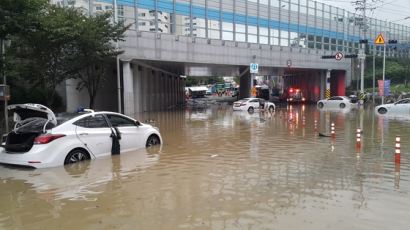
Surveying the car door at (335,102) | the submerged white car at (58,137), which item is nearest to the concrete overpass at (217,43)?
the car door at (335,102)

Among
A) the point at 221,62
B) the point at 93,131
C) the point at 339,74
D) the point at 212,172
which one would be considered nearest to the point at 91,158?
the point at 93,131

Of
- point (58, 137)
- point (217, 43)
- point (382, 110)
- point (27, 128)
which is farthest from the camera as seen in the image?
point (217, 43)

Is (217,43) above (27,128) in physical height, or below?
above

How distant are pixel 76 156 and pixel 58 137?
2.71ft

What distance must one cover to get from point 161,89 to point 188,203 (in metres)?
45.1

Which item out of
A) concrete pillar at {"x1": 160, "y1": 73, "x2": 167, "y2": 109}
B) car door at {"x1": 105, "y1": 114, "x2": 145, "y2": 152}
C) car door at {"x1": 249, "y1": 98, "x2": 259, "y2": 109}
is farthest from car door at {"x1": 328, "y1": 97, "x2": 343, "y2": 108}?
car door at {"x1": 105, "y1": 114, "x2": 145, "y2": 152}

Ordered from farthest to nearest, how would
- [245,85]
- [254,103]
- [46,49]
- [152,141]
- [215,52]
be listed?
[245,85]
[215,52]
[254,103]
[46,49]
[152,141]

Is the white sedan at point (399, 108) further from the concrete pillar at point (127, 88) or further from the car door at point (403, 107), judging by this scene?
the concrete pillar at point (127, 88)

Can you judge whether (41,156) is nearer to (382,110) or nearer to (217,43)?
(382,110)

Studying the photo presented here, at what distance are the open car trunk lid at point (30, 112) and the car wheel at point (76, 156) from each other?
0.85 metres

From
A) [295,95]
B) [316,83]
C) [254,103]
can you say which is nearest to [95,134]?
[254,103]

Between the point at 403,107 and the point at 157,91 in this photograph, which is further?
the point at 157,91

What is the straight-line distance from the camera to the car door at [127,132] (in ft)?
39.9

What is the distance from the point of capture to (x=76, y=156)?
422 inches
